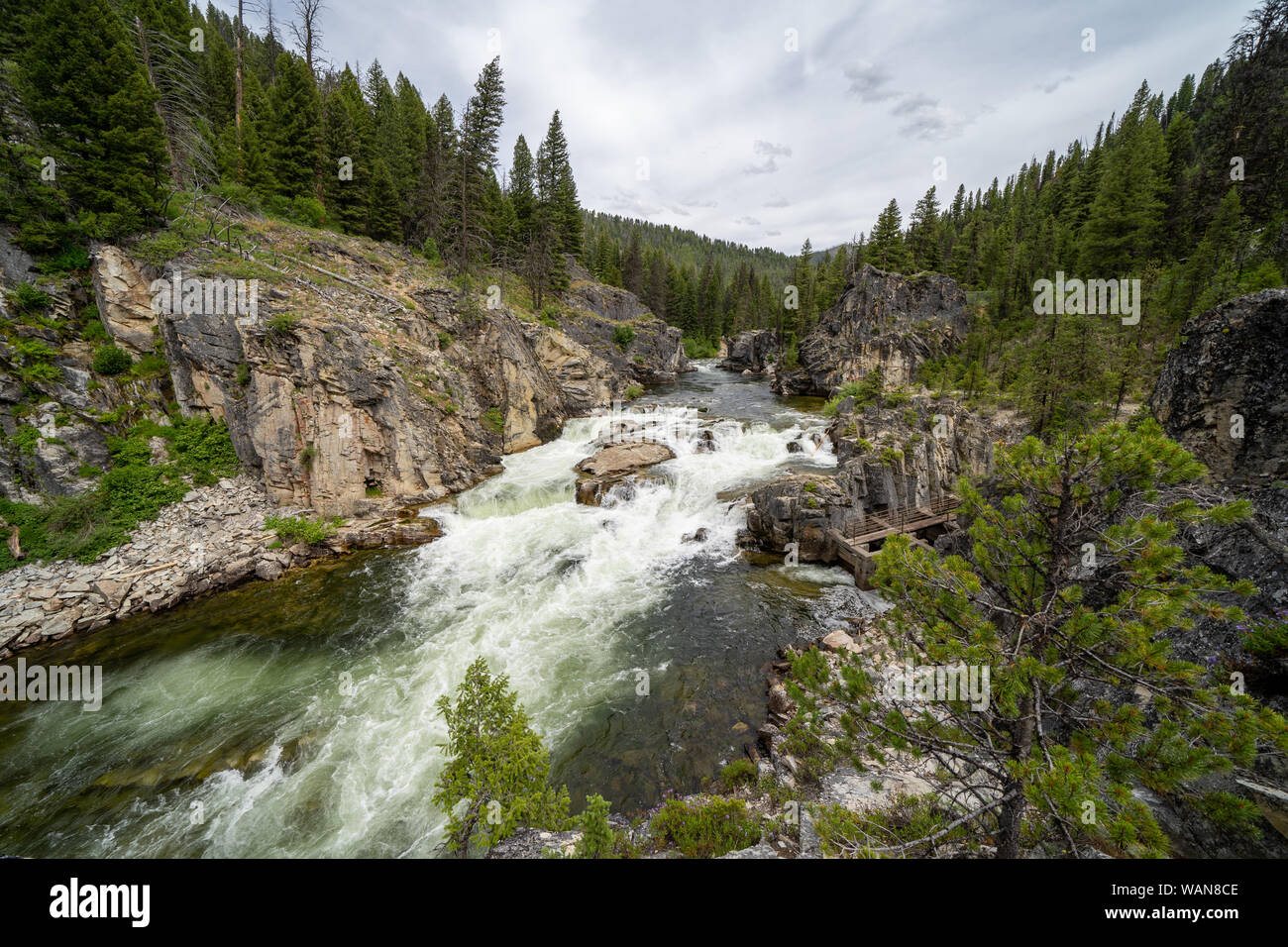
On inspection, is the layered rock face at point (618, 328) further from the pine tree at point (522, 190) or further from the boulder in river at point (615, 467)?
the boulder in river at point (615, 467)

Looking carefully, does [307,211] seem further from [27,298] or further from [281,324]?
[281,324]

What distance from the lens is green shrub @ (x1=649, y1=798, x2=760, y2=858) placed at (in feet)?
21.5

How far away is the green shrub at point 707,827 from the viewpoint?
21.5 ft

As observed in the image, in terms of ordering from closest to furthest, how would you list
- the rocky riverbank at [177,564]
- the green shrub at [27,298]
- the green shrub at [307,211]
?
the rocky riverbank at [177,564] → the green shrub at [27,298] → the green shrub at [307,211]

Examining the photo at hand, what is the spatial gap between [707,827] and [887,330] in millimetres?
52816

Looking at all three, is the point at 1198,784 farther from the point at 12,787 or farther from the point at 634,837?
the point at 12,787

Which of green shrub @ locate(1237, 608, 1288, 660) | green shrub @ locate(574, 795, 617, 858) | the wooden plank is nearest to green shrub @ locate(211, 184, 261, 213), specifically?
green shrub @ locate(574, 795, 617, 858)

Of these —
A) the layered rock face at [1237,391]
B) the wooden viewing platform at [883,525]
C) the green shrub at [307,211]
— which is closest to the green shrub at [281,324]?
the green shrub at [307,211]

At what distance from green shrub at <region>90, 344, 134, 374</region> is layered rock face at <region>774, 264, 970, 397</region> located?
4946 cm

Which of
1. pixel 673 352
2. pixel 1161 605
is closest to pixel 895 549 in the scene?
pixel 1161 605

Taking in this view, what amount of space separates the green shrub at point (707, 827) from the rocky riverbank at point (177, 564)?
610 inches

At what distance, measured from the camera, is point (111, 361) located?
1711cm

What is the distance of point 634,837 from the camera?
7.11 meters
